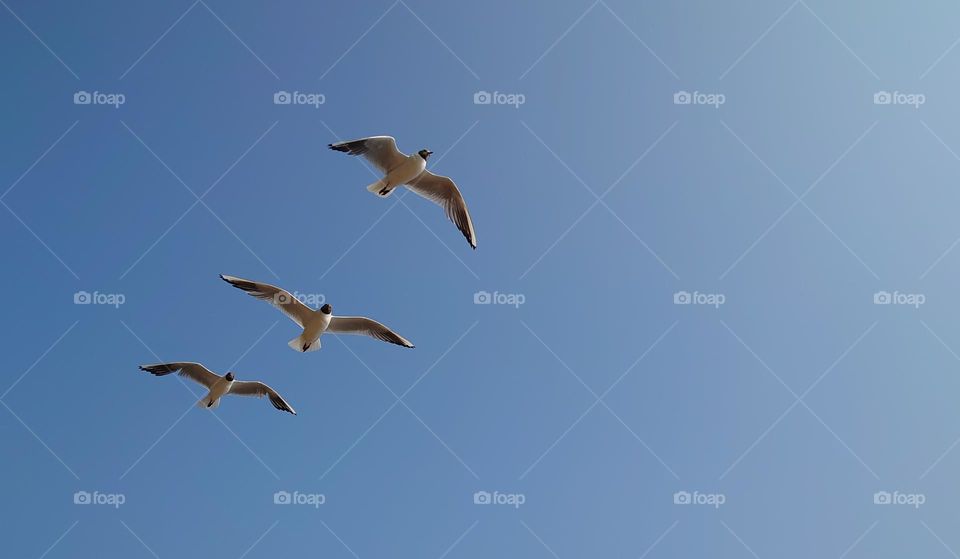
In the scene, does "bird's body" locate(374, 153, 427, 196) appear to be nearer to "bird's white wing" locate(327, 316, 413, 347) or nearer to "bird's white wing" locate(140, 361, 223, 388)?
"bird's white wing" locate(327, 316, 413, 347)

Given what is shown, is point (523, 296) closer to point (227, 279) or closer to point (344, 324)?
point (344, 324)

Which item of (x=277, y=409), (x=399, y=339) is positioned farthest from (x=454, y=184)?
(x=277, y=409)

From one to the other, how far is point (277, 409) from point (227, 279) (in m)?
3.05

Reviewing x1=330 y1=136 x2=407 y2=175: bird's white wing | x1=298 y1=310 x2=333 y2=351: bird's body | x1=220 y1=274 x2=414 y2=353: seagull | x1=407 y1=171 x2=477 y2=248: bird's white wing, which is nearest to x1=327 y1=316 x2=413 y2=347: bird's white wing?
x1=220 y1=274 x2=414 y2=353: seagull

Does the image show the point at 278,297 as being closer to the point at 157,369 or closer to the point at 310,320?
the point at 310,320

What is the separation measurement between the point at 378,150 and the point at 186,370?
4556 mm

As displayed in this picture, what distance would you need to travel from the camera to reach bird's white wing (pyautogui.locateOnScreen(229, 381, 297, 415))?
15.2 m

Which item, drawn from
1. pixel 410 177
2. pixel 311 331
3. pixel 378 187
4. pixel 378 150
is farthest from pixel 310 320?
pixel 378 150

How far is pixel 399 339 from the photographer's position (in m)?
14.0

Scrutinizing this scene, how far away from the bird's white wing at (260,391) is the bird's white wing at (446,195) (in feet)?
12.8

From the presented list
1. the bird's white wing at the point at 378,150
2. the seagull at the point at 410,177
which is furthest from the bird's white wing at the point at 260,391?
the bird's white wing at the point at 378,150

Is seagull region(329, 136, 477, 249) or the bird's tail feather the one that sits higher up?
seagull region(329, 136, 477, 249)

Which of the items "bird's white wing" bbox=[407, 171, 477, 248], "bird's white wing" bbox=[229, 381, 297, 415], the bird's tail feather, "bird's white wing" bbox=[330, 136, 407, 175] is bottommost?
"bird's white wing" bbox=[229, 381, 297, 415]

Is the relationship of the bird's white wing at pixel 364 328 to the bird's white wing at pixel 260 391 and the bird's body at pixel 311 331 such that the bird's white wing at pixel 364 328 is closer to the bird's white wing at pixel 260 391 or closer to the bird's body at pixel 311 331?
the bird's body at pixel 311 331
